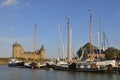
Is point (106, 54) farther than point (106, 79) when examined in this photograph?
Yes

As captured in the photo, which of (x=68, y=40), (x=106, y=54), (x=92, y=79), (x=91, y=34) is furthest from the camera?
(x=106, y=54)

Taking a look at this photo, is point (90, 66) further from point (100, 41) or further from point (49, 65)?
point (49, 65)

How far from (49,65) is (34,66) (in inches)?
296

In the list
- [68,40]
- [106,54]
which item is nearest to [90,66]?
[68,40]

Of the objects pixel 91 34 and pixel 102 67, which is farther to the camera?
pixel 91 34

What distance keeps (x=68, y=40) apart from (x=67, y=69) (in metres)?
12.8

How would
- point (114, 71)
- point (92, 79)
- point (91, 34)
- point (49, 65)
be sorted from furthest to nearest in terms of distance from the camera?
point (49, 65), point (91, 34), point (114, 71), point (92, 79)

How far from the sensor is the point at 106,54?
153 metres

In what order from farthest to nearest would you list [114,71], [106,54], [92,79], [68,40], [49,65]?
[106,54], [49,65], [68,40], [114,71], [92,79]

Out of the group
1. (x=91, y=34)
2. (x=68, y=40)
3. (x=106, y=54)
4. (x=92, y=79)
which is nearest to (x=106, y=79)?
(x=92, y=79)

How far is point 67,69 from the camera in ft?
315

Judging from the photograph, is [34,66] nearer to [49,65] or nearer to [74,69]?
[49,65]

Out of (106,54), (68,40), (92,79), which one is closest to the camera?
(92,79)

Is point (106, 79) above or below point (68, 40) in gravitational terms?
below
